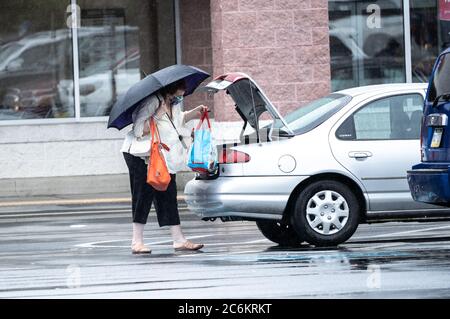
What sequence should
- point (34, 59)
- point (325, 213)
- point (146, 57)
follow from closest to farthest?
point (325, 213) < point (34, 59) < point (146, 57)

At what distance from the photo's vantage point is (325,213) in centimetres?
1274

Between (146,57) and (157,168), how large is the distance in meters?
10.2

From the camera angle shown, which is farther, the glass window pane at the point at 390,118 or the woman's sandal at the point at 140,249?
the woman's sandal at the point at 140,249

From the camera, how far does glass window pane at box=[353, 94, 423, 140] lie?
13000 millimetres

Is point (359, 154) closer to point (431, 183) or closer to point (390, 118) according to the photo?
point (390, 118)

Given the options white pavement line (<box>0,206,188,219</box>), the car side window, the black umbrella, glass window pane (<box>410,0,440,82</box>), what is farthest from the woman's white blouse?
glass window pane (<box>410,0,440,82</box>)

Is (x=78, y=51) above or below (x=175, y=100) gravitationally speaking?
above

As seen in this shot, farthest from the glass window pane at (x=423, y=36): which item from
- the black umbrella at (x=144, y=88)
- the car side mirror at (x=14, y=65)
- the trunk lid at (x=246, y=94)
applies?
the black umbrella at (x=144, y=88)

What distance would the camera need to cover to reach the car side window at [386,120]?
42.6ft

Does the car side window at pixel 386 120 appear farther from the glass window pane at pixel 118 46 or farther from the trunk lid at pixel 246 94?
the glass window pane at pixel 118 46

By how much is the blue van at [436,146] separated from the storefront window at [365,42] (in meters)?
11.1

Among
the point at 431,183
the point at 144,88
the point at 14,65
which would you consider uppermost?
the point at 14,65

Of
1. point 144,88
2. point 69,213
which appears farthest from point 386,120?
point 69,213
